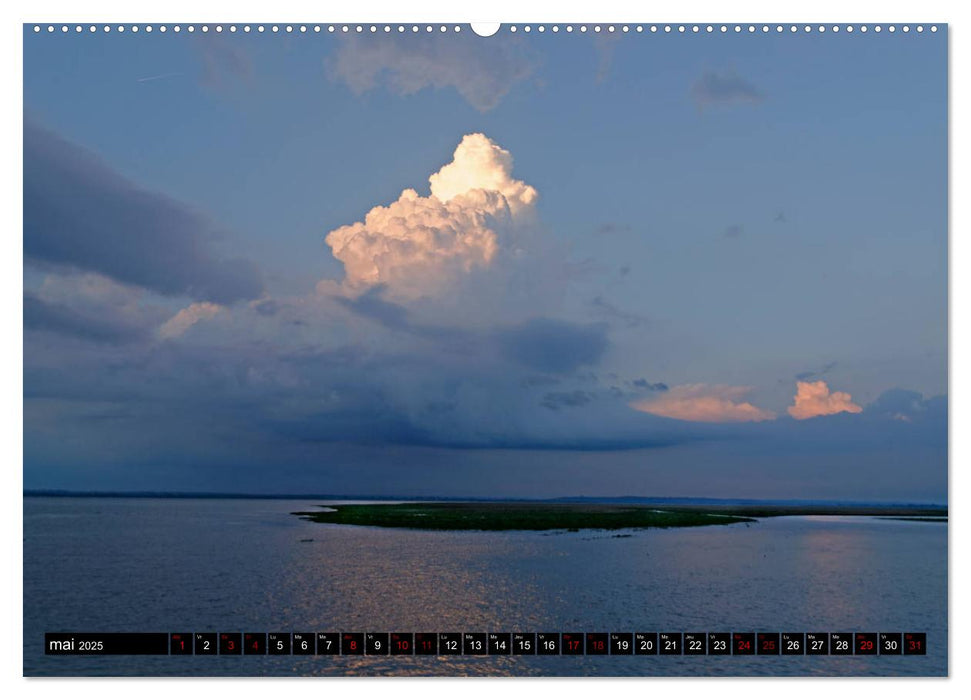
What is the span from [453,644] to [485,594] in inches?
729

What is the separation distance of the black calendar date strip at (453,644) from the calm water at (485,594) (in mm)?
1170

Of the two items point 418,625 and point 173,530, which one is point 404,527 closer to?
point 173,530

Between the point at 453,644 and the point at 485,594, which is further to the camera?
the point at 485,594

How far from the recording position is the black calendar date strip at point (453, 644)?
16.1 meters

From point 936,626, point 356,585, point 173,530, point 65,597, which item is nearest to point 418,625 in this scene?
point 356,585

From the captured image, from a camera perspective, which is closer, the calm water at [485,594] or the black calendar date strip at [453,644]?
the black calendar date strip at [453,644]

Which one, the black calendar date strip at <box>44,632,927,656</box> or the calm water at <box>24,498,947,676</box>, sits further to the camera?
the calm water at <box>24,498,947,676</box>

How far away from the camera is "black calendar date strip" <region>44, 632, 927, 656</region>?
16.1m

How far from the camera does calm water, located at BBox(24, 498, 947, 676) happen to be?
21.0m

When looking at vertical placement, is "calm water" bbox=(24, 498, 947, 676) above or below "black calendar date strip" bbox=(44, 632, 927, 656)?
below

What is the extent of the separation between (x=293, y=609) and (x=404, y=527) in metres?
40.4

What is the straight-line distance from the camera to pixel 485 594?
3406 centimetres

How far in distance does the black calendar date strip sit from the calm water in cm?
117

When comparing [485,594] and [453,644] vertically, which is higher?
[453,644]
